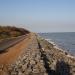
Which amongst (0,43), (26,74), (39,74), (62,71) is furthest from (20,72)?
(0,43)

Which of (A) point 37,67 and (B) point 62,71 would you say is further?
(B) point 62,71

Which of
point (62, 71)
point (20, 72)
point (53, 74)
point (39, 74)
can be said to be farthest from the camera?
point (62, 71)

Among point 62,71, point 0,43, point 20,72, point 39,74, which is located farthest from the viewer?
point 0,43

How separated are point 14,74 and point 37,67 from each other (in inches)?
89.4

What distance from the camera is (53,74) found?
1520 centimetres

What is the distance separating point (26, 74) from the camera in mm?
13555

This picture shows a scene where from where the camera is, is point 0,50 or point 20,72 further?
point 0,50

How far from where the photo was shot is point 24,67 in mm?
15672

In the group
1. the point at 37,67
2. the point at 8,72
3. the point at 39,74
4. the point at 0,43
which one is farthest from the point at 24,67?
the point at 0,43

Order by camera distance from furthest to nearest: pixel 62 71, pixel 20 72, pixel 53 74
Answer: pixel 62 71 → pixel 53 74 → pixel 20 72

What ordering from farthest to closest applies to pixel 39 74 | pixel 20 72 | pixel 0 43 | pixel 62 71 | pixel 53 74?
pixel 0 43
pixel 62 71
pixel 53 74
pixel 20 72
pixel 39 74

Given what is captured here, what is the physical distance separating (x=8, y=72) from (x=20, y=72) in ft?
2.14

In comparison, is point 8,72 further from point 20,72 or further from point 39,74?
point 39,74

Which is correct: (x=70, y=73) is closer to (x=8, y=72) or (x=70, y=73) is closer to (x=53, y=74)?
(x=53, y=74)
